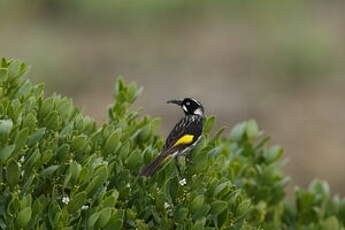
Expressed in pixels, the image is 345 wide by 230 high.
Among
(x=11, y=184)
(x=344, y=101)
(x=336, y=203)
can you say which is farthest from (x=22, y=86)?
(x=344, y=101)

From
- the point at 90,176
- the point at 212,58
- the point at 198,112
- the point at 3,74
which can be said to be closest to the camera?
the point at 90,176

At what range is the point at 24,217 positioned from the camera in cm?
430

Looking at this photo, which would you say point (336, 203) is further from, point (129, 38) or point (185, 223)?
point (129, 38)

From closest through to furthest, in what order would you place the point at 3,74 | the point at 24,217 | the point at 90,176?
the point at 24,217
the point at 90,176
the point at 3,74

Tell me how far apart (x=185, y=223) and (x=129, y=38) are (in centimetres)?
1191

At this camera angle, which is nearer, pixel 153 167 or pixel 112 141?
pixel 153 167

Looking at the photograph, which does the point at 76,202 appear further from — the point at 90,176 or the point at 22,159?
the point at 22,159

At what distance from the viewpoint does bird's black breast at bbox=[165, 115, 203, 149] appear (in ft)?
17.0

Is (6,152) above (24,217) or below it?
above

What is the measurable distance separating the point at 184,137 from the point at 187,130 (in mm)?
146

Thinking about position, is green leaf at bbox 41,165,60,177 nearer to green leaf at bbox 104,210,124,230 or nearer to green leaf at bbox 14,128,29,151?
green leaf at bbox 14,128,29,151

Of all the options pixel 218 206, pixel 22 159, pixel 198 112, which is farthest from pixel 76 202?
pixel 198 112

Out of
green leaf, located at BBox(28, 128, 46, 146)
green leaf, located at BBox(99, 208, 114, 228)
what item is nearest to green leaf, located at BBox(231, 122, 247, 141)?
green leaf, located at BBox(28, 128, 46, 146)

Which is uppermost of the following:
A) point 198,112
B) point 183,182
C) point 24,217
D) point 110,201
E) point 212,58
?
point 212,58
